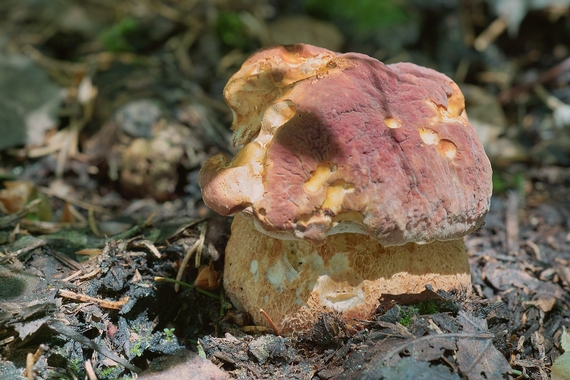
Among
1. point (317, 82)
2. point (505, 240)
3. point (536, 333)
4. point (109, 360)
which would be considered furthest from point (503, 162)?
point (109, 360)

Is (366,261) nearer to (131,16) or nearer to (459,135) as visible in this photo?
(459,135)

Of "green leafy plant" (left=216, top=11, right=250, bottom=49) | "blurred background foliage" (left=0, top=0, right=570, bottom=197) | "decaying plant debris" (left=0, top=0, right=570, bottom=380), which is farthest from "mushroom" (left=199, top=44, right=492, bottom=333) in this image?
"green leafy plant" (left=216, top=11, right=250, bottom=49)

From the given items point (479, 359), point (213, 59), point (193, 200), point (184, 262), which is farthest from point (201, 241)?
point (213, 59)

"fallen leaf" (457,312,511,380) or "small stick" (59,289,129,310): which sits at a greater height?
"fallen leaf" (457,312,511,380)

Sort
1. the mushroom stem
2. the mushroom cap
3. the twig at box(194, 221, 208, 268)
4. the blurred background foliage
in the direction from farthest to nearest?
the blurred background foliage, the twig at box(194, 221, 208, 268), the mushroom stem, the mushroom cap

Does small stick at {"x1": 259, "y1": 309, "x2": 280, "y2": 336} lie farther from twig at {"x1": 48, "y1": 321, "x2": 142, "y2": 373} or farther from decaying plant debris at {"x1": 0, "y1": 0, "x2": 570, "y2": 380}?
twig at {"x1": 48, "y1": 321, "x2": 142, "y2": 373}

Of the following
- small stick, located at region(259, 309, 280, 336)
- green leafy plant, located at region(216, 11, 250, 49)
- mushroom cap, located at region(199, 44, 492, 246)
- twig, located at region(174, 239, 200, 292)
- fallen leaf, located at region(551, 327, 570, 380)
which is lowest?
twig, located at region(174, 239, 200, 292)

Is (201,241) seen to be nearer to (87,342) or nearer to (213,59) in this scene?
(87,342)

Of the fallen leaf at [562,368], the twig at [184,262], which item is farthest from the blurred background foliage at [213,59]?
the fallen leaf at [562,368]
